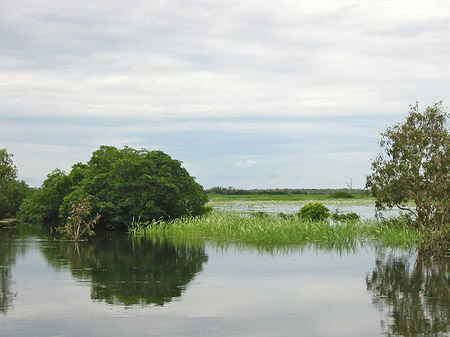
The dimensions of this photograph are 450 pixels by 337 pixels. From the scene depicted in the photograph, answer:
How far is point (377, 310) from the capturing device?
37.4ft

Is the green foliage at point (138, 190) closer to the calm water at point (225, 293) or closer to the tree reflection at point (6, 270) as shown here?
the tree reflection at point (6, 270)

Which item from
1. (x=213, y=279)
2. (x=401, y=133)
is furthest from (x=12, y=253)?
(x=401, y=133)

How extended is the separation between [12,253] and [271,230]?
10.8m

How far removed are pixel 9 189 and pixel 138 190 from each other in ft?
64.3

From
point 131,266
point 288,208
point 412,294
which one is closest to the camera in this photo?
point 412,294

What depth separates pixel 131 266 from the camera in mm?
18031

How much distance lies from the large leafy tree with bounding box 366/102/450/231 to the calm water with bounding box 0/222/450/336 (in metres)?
3.47

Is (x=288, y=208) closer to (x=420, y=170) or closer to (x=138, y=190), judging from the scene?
(x=138, y=190)

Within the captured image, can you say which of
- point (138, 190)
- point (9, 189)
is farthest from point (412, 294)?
point (9, 189)

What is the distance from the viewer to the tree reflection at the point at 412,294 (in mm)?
10000

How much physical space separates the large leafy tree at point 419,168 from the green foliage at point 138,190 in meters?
13.5

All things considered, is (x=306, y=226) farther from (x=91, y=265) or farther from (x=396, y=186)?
(x=91, y=265)

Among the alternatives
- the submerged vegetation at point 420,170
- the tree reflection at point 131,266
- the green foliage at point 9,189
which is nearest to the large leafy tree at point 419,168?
the submerged vegetation at point 420,170

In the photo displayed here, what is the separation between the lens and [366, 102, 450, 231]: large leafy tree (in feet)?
77.9
